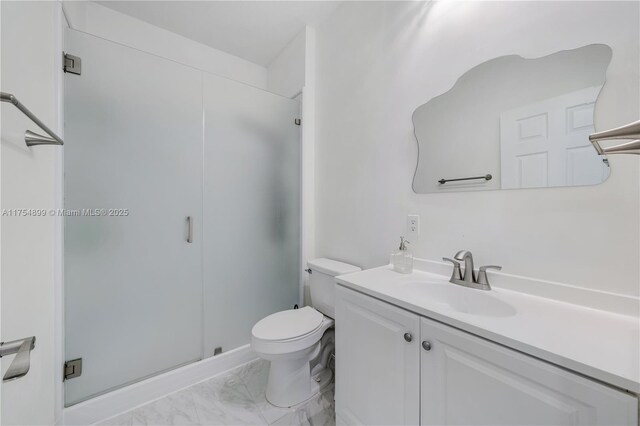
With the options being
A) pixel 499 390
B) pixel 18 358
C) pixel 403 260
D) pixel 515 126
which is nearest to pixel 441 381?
pixel 499 390

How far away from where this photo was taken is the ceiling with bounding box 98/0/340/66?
1.76m

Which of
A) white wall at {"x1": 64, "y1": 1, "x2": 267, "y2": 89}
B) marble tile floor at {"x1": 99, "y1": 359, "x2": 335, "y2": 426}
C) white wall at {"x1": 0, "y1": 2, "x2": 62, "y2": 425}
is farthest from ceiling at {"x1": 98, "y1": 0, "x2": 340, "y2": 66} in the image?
marble tile floor at {"x1": 99, "y1": 359, "x2": 335, "y2": 426}

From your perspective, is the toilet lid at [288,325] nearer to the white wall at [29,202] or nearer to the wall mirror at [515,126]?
the white wall at [29,202]

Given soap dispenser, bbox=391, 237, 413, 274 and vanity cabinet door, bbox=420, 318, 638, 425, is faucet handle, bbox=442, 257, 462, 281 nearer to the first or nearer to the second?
soap dispenser, bbox=391, 237, 413, 274

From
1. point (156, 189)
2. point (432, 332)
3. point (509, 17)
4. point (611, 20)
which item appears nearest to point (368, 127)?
point (509, 17)

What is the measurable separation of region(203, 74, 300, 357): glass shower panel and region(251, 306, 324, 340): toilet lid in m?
0.45

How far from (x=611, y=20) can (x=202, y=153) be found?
6.41 feet

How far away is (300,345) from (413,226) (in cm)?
89

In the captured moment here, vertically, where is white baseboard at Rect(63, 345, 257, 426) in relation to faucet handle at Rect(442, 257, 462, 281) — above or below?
below

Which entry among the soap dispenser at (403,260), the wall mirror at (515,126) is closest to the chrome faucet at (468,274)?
the soap dispenser at (403,260)

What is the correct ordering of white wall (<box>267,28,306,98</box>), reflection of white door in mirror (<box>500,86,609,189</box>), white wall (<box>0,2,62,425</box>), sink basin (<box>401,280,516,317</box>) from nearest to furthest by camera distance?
white wall (<box>0,2,62,425</box>)
reflection of white door in mirror (<box>500,86,609,189</box>)
sink basin (<box>401,280,516,317</box>)
white wall (<box>267,28,306,98</box>)

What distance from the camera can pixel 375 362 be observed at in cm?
99

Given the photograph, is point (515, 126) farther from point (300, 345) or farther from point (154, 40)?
point (154, 40)

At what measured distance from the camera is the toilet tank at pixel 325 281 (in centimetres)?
161
